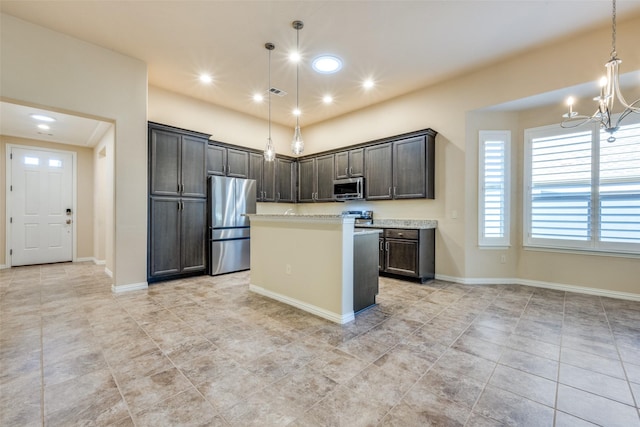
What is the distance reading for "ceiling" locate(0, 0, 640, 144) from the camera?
2.85m

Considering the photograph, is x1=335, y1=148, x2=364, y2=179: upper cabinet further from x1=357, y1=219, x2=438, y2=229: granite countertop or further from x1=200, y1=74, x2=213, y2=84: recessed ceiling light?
x1=200, y1=74, x2=213, y2=84: recessed ceiling light

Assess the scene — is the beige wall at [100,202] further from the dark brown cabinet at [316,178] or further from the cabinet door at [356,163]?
the cabinet door at [356,163]

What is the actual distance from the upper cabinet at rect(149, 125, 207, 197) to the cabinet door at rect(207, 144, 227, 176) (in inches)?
9.2

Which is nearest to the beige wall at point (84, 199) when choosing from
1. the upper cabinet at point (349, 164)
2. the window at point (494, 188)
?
the upper cabinet at point (349, 164)

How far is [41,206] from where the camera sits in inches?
227

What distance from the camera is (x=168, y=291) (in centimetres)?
386

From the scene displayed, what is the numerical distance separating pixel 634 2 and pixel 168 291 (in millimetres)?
6264

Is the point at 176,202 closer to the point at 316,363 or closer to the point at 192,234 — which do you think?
the point at 192,234

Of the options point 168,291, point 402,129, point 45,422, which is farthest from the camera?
point 402,129

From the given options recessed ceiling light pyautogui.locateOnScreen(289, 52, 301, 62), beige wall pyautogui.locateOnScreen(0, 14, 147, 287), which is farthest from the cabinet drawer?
beige wall pyautogui.locateOnScreen(0, 14, 147, 287)

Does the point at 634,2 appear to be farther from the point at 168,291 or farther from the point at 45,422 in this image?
the point at 168,291

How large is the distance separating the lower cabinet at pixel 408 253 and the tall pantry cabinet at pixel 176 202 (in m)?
3.14

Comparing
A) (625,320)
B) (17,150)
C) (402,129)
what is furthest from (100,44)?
(625,320)

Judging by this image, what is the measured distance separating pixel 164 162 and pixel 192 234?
1231 mm
